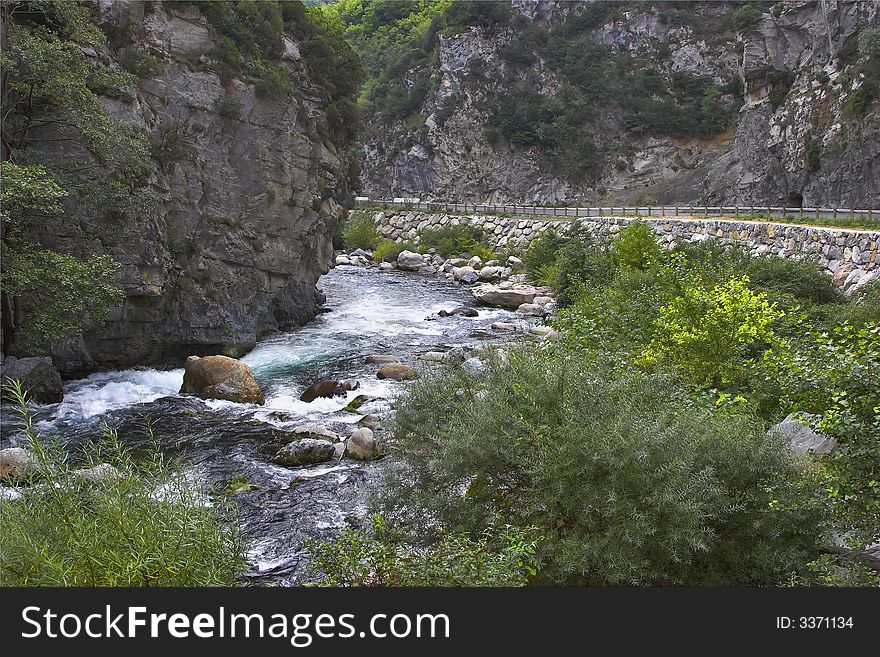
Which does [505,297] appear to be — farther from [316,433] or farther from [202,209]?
[316,433]

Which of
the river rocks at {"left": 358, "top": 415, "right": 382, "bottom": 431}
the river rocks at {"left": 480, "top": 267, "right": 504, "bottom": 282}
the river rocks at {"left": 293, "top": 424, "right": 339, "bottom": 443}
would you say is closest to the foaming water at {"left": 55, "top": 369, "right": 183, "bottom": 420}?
the river rocks at {"left": 293, "top": 424, "right": 339, "bottom": 443}

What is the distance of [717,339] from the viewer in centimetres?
1100

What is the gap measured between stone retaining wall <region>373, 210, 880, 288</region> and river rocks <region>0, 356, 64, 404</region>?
2051 centimetres

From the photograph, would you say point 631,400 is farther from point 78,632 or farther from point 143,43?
point 143,43

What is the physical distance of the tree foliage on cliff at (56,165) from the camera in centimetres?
1237

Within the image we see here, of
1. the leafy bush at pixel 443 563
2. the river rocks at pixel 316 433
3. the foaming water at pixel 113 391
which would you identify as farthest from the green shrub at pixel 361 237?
the leafy bush at pixel 443 563

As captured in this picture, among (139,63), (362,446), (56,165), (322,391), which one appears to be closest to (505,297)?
(322,391)

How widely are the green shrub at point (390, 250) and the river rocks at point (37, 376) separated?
1152 inches

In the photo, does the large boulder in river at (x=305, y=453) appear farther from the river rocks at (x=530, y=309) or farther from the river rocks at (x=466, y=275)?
the river rocks at (x=466, y=275)

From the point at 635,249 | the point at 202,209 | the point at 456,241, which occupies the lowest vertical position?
the point at 635,249

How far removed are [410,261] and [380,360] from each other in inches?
928

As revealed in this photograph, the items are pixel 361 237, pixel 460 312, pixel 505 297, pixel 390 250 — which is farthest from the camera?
pixel 361 237

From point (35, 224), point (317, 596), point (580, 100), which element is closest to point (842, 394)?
point (317, 596)

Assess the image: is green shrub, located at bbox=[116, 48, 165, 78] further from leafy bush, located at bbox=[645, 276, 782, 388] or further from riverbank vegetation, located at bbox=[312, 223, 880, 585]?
leafy bush, located at bbox=[645, 276, 782, 388]
